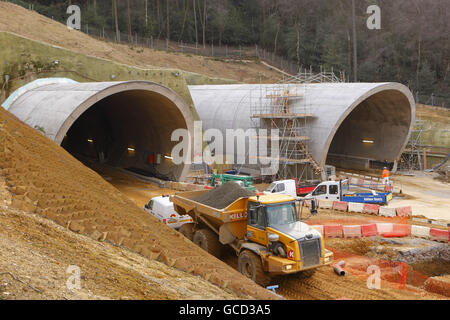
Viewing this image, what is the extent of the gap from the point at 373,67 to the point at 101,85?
148 feet

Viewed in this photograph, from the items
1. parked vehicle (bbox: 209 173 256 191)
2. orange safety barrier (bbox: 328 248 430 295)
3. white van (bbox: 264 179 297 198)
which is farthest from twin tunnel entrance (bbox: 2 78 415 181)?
orange safety barrier (bbox: 328 248 430 295)

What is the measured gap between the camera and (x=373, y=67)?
61000 mm

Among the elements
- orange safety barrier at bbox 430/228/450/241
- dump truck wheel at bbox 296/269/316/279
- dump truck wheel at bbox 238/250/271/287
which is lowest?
orange safety barrier at bbox 430/228/450/241

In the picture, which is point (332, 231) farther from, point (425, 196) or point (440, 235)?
point (425, 196)

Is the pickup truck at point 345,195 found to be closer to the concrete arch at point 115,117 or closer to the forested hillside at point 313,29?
the concrete arch at point 115,117

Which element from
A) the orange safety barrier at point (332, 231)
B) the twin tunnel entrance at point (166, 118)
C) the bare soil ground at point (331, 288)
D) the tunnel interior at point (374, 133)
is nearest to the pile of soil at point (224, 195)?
the bare soil ground at point (331, 288)

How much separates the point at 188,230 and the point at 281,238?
186 inches

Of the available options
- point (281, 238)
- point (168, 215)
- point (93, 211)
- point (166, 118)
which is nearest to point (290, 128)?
point (166, 118)

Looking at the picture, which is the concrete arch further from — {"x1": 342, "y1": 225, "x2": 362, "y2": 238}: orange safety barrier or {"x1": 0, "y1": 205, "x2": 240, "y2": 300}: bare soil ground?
{"x1": 0, "y1": 205, "x2": 240, "y2": 300}: bare soil ground

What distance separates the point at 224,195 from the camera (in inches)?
581

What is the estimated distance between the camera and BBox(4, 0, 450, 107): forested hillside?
195 feet

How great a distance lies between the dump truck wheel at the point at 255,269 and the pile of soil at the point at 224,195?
1.85 meters

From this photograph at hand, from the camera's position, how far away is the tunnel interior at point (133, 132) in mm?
29031
